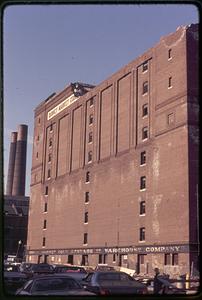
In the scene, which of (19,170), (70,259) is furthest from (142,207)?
(19,170)

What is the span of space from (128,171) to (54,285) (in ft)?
134

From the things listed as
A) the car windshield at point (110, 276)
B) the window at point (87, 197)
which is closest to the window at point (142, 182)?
the window at point (87, 197)

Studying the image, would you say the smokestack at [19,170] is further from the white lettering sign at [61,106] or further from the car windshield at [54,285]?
the car windshield at [54,285]

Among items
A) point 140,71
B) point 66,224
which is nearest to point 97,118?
point 140,71

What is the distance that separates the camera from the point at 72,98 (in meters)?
67.5

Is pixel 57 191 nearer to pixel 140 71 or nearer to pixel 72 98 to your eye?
pixel 72 98

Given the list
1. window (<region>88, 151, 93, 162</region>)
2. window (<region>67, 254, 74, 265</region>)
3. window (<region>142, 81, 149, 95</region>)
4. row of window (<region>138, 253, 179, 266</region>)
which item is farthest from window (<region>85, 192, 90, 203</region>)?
row of window (<region>138, 253, 179, 266</region>)

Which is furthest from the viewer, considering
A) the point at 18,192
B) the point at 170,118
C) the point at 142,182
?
the point at 18,192

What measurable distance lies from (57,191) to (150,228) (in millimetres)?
24507

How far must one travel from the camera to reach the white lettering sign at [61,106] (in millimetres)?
67550

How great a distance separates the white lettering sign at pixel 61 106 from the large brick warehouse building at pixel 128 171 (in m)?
0.20

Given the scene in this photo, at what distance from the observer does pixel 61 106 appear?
70.3 metres

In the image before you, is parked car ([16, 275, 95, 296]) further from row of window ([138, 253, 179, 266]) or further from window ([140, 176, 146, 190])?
window ([140, 176, 146, 190])

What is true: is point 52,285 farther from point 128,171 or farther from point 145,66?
point 145,66
